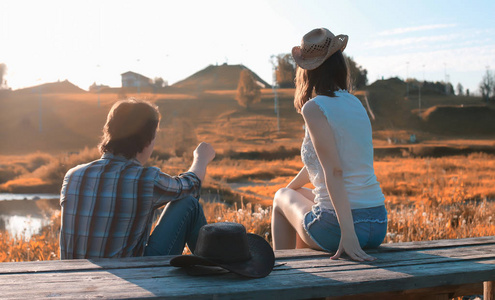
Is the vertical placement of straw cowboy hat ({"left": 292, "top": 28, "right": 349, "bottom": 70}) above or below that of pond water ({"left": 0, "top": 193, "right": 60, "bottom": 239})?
above

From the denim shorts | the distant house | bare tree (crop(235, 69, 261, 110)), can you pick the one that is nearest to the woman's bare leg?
the denim shorts

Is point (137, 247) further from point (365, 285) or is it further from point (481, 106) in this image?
point (481, 106)

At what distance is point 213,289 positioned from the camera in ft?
6.05

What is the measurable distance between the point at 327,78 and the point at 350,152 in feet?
1.29

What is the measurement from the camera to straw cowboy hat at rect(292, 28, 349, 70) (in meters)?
2.46

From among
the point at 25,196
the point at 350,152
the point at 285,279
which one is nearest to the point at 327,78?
the point at 350,152

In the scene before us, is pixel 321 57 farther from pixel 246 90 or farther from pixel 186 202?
pixel 246 90

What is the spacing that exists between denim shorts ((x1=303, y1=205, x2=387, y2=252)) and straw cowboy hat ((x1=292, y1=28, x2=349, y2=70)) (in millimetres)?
729

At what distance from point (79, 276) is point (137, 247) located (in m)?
0.60

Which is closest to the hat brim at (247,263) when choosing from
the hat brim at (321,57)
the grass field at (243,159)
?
the hat brim at (321,57)

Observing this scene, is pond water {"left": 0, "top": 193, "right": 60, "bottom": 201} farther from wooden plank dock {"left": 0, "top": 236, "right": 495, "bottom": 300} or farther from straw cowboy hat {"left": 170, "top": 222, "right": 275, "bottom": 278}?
Answer: straw cowboy hat {"left": 170, "top": 222, "right": 275, "bottom": 278}

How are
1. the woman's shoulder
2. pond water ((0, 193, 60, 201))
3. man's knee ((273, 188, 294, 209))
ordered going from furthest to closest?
pond water ((0, 193, 60, 201))
man's knee ((273, 188, 294, 209))
the woman's shoulder

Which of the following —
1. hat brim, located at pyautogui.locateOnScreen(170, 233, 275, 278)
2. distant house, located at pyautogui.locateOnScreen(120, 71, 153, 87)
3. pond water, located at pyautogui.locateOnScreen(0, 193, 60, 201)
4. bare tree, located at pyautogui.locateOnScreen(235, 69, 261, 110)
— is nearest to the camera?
hat brim, located at pyautogui.locateOnScreen(170, 233, 275, 278)

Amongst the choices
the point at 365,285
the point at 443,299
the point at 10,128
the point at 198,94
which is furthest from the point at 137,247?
the point at 198,94
